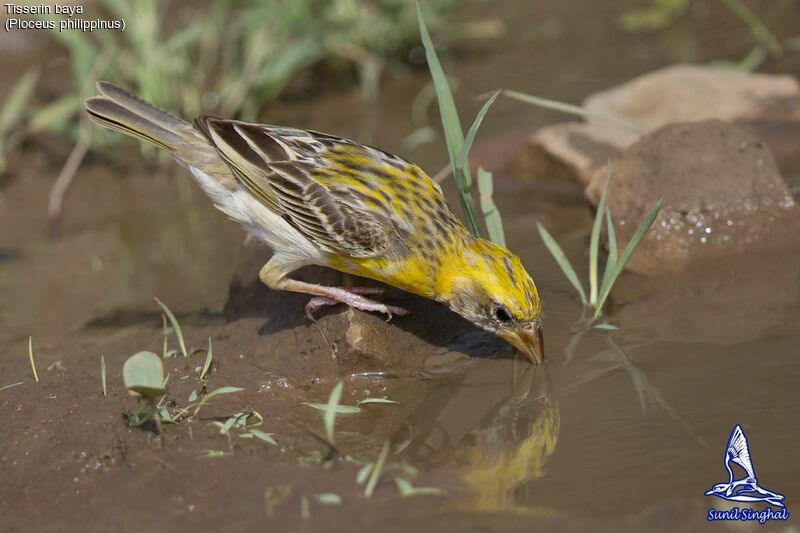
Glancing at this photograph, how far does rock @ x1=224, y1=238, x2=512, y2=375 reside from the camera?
5.10 m

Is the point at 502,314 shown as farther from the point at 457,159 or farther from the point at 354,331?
the point at 457,159

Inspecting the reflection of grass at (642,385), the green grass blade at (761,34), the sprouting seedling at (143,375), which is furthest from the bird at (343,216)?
the green grass blade at (761,34)

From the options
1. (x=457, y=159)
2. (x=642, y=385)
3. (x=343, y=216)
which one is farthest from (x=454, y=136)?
(x=642, y=385)

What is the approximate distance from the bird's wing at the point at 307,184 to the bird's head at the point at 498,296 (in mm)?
394

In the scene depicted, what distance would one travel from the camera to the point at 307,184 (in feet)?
17.9

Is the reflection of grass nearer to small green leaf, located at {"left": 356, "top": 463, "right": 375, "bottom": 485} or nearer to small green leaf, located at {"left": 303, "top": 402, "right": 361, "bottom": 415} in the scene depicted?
small green leaf, located at {"left": 303, "top": 402, "right": 361, "bottom": 415}

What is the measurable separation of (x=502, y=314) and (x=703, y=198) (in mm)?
1774

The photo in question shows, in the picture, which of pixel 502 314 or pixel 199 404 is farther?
pixel 502 314

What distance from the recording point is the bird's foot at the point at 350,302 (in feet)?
17.2

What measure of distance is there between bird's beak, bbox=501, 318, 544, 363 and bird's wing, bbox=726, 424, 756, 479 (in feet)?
3.09

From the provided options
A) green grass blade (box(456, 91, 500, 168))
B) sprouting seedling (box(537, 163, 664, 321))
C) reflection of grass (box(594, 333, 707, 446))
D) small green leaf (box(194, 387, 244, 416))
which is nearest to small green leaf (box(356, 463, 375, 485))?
small green leaf (box(194, 387, 244, 416))

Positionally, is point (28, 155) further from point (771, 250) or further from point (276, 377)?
point (771, 250)

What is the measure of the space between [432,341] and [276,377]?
790 mm

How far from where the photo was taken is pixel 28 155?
335 inches
